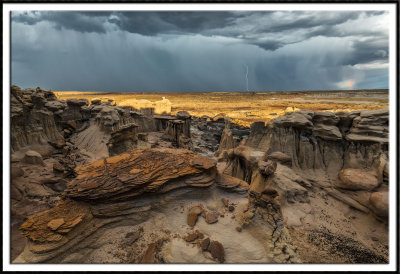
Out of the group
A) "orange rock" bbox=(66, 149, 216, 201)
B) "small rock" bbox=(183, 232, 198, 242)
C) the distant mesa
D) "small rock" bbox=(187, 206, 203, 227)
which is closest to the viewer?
"small rock" bbox=(183, 232, 198, 242)

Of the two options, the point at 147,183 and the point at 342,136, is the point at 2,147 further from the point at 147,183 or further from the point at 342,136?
the point at 342,136

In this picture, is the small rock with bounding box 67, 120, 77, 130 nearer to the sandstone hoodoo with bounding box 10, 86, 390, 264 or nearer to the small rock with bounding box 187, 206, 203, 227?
the sandstone hoodoo with bounding box 10, 86, 390, 264

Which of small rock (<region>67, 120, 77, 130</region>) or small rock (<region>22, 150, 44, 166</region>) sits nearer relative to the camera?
small rock (<region>22, 150, 44, 166</region>)

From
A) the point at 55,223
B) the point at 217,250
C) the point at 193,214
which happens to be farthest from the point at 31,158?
the point at 217,250

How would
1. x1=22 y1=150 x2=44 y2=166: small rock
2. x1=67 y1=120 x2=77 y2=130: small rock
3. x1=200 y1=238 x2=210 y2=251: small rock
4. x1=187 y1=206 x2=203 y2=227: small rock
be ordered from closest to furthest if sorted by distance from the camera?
x1=200 y1=238 x2=210 y2=251: small rock < x1=187 y1=206 x2=203 y2=227: small rock < x1=22 y1=150 x2=44 y2=166: small rock < x1=67 y1=120 x2=77 y2=130: small rock

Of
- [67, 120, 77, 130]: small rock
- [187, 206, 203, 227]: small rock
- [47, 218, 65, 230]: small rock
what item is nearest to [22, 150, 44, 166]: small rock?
[47, 218, 65, 230]: small rock

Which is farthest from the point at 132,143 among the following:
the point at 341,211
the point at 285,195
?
the point at 341,211

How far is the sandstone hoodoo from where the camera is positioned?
15.7 ft

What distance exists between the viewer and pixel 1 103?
3.46 meters

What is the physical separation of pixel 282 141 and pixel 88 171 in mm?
10662

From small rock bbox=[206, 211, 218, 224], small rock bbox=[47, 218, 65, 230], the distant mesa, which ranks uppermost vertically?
the distant mesa

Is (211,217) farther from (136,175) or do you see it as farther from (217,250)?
(136,175)

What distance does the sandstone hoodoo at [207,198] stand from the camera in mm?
4777

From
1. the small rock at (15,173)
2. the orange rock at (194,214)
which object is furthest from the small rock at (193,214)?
the small rock at (15,173)
